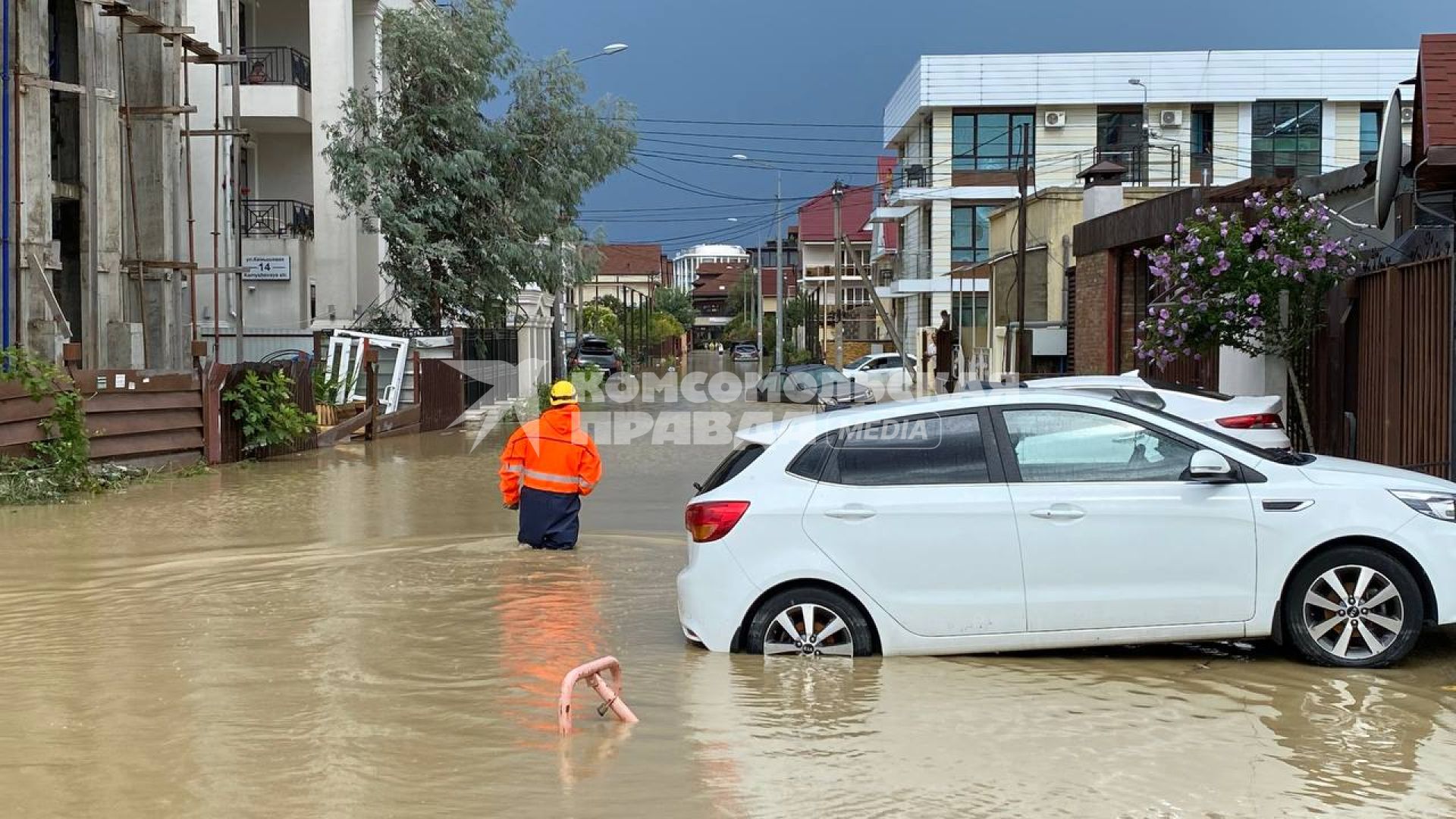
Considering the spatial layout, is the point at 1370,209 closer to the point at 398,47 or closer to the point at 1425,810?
the point at 1425,810

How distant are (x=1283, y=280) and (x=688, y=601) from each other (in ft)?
25.9

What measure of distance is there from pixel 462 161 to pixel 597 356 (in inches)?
1184

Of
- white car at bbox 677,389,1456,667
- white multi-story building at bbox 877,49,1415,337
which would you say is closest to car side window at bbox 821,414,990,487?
white car at bbox 677,389,1456,667

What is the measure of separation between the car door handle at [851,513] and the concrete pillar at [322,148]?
27615 millimetres

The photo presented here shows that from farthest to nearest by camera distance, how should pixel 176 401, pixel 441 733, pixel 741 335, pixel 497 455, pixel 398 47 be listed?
pixel 741 335 < pixel 398 47 < pixel 497 455 < pixel 176 401 < pixel 441 733

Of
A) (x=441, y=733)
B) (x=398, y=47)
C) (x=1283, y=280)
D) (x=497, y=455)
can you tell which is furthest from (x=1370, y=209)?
(x=398, y=47)

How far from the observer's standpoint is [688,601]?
7801 mm

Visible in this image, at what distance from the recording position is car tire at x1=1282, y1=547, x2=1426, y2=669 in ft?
23.7

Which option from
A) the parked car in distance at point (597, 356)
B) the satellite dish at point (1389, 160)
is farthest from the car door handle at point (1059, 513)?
the parked car in distance at point (597, 356)

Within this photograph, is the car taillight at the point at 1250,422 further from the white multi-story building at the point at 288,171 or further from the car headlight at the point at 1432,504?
the white multi-story building at the point at 288,171

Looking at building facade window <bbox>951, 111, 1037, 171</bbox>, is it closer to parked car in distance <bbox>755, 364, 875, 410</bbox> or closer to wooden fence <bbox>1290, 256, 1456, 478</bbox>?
parked car in distance <bbox>755, 364, 875, 410</bbox>

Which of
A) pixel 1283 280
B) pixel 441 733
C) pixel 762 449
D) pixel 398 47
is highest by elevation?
pixel 398 47

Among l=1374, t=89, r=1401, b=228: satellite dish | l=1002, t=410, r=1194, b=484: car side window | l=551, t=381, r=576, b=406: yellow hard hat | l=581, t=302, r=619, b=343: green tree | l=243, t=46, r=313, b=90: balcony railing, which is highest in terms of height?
l=243, t=46, r=313, b=90: balcony railing

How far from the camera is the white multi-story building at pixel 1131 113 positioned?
5597 cm
